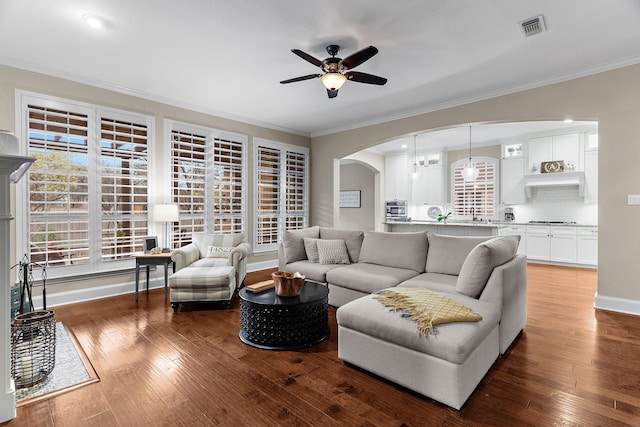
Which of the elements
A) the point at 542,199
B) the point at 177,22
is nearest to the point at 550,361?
the point at 177,22

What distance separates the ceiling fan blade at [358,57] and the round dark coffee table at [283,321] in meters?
2.17

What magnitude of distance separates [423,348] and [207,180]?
4.31m

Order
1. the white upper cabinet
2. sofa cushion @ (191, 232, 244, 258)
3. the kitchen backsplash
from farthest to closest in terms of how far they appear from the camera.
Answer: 1. the white upper cabinet
2. the kitchen backsplash
3. sofa cushion @ (191, 232, 244, 258)

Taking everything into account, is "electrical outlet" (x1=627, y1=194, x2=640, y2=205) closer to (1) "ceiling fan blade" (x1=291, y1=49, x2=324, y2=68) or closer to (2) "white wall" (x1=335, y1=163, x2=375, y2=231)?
(1) "ceiling fan blade" (x1=291, y1=49, x2=324, y2=68)

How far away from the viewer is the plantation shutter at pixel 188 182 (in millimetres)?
4789

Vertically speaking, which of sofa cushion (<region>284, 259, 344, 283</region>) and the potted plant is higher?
the potted plant

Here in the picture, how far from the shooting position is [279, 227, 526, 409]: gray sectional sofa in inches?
74.1

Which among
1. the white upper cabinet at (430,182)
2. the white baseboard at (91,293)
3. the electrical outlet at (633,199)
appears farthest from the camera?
the white upper cabinet at (430,182)

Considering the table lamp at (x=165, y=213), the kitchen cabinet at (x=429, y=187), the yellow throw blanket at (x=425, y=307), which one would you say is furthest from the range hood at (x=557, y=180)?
the table lamp at (x=165, y=213)

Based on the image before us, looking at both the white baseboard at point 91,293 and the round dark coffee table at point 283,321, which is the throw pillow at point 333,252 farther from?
the white baseboard at point 91,293

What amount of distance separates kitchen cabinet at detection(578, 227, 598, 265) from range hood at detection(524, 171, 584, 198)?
0.81 meters

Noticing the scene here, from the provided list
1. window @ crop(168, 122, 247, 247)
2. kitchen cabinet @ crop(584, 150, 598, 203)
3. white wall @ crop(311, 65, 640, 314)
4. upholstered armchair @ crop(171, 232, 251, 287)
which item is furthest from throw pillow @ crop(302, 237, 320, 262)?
kitchen cabinet @ crop(584, 150, 598, 203)

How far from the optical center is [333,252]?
13.3 ft

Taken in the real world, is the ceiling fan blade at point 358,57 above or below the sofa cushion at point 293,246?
above
